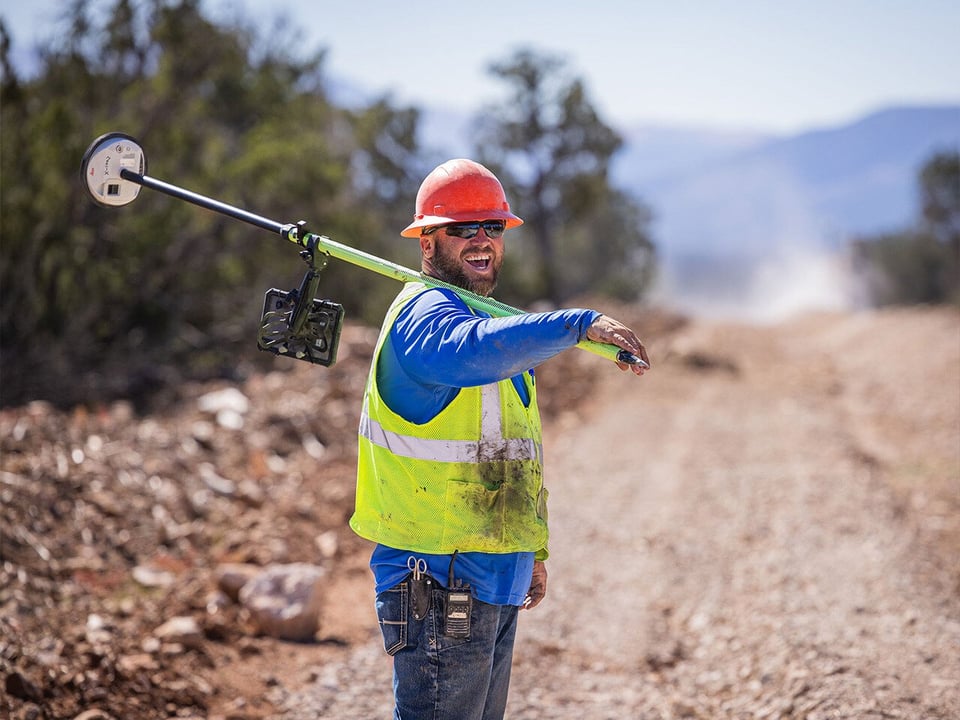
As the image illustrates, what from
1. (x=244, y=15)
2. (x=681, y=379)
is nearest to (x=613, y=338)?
(x=681, y=379)

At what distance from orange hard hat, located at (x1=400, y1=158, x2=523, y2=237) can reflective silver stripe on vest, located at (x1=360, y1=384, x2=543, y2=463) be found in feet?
1.64

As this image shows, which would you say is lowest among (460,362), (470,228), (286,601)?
(286,601)

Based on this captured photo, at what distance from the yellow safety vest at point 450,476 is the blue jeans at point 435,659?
17 centimetres

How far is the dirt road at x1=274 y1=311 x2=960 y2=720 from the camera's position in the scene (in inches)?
183

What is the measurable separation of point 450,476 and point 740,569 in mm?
4701

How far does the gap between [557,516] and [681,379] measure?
8.22 m

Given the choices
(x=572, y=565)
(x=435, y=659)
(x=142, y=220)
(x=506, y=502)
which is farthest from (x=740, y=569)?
(x=142, y=220)

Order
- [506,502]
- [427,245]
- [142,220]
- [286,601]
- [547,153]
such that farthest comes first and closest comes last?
[547,153], [142,220], [286,601], [427,245], [506,502]

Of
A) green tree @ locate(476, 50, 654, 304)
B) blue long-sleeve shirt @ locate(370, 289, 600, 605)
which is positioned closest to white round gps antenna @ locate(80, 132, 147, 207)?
blue long-sleeve shirt @ locate(370, 289, 600, 605)

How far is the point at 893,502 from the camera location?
8.43m

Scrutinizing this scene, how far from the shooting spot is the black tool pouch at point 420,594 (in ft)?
8.50

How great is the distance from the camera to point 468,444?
2.66m

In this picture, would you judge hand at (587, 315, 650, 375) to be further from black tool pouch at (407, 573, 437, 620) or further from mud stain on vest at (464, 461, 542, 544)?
black tool pouch at (407, 573, 437, 620)

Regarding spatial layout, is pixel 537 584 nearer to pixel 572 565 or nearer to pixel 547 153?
pixel 572 565
